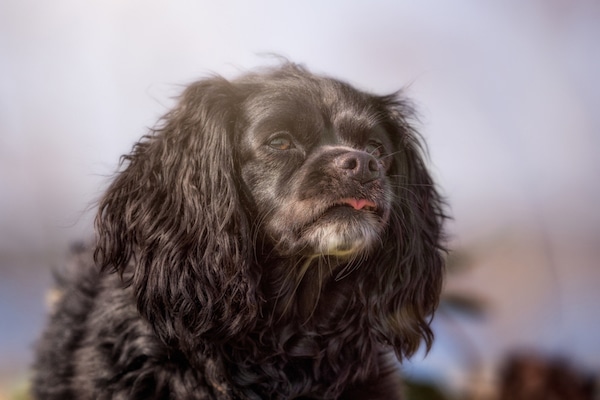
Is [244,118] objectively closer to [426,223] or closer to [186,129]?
[186,129]

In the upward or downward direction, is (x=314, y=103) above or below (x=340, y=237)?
above

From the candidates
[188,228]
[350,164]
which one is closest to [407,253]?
[350,164]

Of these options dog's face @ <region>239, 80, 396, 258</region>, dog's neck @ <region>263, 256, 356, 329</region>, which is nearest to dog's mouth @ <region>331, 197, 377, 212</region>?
dog's face @ <region>239, 80, 396, 258</region>

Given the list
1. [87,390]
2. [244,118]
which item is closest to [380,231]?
[244,118]

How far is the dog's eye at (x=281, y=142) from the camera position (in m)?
2.12

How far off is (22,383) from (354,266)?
5.97ft

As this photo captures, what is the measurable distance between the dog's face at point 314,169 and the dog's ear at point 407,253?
0.70 feet

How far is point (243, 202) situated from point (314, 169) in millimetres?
312

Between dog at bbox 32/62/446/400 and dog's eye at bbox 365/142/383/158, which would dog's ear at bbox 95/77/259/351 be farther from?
dog's eye at bbox 365/142/383/158

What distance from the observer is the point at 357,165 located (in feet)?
6.41

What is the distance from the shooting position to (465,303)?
3.52 m

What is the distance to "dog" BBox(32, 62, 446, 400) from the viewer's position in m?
2.07

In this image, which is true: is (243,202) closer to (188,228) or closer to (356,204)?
(188,228)

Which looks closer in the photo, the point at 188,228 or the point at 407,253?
the point at 188,228
